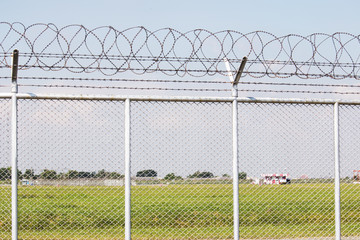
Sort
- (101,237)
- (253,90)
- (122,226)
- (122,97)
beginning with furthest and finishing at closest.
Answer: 1. (122,226)
2. (101,237)
3. (253,90)
4. (122,97)

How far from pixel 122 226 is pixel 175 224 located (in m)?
1.51

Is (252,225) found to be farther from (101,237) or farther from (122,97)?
(122,97)

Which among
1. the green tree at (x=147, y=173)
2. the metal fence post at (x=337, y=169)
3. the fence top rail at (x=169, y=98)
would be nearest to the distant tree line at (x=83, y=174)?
the green tree at (x=147, y=173)

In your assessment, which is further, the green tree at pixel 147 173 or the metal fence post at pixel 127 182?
the green tree at pixel 147 173

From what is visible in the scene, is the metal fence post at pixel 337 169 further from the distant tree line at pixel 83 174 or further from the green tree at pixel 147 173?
the green tree at pixel 147 173

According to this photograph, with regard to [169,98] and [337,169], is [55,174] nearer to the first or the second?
[169,98]

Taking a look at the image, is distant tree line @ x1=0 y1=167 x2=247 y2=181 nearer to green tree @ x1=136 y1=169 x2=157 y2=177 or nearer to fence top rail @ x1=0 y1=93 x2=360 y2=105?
green tree @ x1=136 y1=169 x2=157 y2=177

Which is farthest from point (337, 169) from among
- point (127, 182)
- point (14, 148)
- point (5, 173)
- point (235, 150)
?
point (5, 173)

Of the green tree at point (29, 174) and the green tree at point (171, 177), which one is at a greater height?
the green tree at point (29, 174)

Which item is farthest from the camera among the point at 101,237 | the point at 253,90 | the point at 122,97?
the point at 101,237

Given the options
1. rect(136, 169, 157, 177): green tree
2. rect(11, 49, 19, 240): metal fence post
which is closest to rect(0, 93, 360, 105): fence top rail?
rect(11, 49, 19, 240): metal fence post

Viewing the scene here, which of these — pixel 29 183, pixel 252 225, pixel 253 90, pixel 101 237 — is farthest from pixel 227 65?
pixel 252 225

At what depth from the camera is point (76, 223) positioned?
1408cm

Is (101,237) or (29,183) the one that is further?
(101,237)
